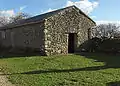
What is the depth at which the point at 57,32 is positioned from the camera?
21234 mm

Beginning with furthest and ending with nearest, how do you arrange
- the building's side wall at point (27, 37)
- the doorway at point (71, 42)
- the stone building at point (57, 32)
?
the doorway at point (71, 42) < the building's side wall at point (27, 37) < the stone building at point (57, 32)

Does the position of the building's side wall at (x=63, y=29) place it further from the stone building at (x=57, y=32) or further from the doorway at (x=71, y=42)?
the doorway at (x=71, y=42)

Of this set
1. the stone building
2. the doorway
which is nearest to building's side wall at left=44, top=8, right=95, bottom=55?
the stone building

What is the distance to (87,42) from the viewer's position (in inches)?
928

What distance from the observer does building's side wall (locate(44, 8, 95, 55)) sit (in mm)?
20691

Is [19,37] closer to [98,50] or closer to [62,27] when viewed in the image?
[62,27]

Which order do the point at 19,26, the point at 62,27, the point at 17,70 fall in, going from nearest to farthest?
1. the point at 17,70
2. the point at 62,27
3. the point at 19,26

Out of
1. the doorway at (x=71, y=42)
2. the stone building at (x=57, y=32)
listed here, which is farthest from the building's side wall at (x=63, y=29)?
the doorway at (x=71, y=42)

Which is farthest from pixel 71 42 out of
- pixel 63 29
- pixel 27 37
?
pixel 27 37

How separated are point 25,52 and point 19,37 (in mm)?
2673

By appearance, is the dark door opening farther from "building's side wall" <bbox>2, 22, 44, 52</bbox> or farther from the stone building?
"building's side wall" <bbox>2, 22, 44, 52</bbox>

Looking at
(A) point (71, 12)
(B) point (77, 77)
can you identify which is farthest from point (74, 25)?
(B) point (77, 77)

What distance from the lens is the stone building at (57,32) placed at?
20.7 meters

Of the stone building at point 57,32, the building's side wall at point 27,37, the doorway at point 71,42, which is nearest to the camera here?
the stone building at point 57,32
